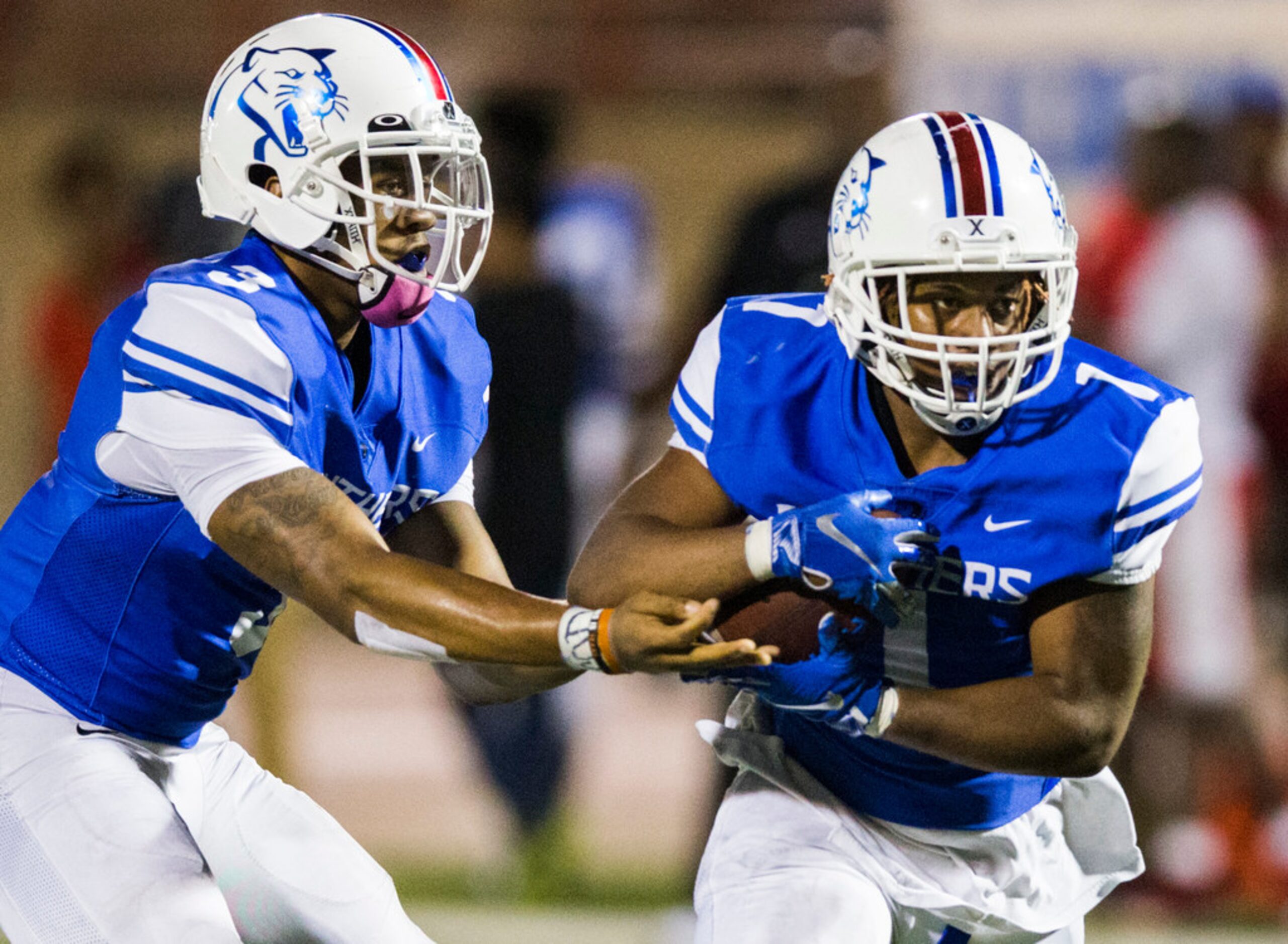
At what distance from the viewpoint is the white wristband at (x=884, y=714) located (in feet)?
8.37

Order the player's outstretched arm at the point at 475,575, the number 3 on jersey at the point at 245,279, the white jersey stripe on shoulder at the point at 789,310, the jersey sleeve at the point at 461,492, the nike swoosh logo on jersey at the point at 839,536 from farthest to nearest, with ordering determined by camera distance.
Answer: the jersey sleeve at the point at 461,492 < the player's outstretched arm at the point at 475,575 < the white jersey stripe on shoulder at the point at 789,310 < the number 3 on jersey at the point at 245,279 < the nike swoosh logo on jersey at the point at 839,536

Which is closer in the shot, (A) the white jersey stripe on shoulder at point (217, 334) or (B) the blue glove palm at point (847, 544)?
(B) the blue glove palm at point (847, 544)

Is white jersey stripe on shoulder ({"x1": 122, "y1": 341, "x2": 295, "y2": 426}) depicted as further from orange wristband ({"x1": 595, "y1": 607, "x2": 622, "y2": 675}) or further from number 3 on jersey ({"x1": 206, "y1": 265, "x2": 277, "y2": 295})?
orange wristband ({"x1": 595, "y1": 607, "x2": 622, "y2": 675})

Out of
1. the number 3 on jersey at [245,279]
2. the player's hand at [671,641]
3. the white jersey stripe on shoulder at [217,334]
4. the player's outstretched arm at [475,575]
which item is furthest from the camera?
the player's outstretched arm at [475,575]

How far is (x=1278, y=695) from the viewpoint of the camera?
289 inches

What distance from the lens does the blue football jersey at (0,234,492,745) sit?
2535mm

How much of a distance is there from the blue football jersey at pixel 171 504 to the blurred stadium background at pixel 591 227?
7.05 ft

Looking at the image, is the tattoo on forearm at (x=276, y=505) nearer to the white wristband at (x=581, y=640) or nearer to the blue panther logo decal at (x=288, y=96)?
the white wristband at (x=581, y=640)

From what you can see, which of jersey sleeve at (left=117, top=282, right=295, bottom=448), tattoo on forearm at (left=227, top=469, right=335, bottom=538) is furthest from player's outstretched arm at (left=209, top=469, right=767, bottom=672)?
jersey sleeve at (left=117, top=282, right=295, bottom=448)

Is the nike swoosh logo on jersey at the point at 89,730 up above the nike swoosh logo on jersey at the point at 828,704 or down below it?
below

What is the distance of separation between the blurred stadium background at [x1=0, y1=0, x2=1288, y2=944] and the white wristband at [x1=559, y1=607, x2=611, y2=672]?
2385 millimetres

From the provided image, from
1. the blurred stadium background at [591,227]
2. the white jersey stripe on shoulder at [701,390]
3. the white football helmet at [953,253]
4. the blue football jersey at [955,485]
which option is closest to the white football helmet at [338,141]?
the white jersey stripe on shoulder at [701,390]

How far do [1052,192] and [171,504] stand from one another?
53.4 inches

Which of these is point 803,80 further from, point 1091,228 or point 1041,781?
point 1041,781
